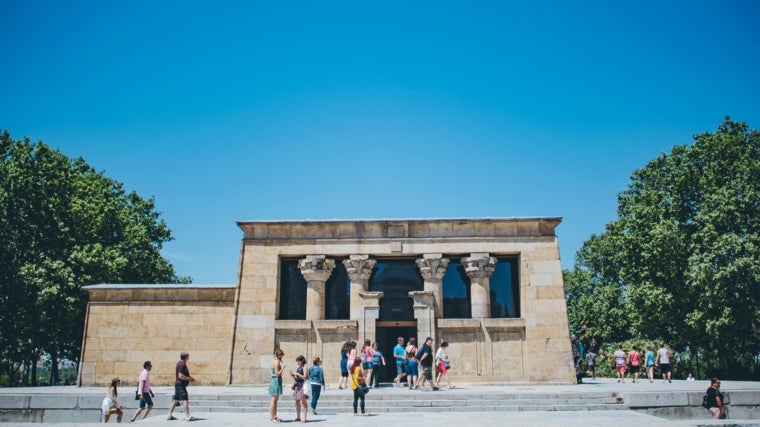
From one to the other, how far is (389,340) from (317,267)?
14.1 feet

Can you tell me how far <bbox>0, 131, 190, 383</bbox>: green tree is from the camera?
1197 inches

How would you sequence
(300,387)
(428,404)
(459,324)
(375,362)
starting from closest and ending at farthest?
(300,387) < (428,404) < (375,362) < (459,324)

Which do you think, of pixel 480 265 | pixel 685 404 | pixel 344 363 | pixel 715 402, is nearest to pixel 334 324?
pixel 344 363

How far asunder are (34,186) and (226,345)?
17.6 m

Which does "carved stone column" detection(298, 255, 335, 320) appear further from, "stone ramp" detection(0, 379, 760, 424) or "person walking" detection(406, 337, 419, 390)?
"stone ramp" detection(0, 379, 760, 424)

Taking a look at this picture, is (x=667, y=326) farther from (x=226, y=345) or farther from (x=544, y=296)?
(x=226, y=345)

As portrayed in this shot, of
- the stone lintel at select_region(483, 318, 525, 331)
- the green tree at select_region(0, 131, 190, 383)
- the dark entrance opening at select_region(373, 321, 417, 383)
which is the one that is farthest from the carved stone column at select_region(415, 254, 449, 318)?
the green tree at select_region(0, 131, 190, 383)

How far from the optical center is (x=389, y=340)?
23219 mm

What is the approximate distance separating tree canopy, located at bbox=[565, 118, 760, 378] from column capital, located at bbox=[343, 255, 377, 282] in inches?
698

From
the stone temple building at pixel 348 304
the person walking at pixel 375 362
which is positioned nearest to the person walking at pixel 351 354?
the person walking at pixel 375 362

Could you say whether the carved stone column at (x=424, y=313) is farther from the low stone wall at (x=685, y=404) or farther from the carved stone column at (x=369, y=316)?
the low stone wall at (x=685, y=404)

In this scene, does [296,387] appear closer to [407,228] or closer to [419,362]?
[419,362]

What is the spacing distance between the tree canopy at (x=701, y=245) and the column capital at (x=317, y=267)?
62.8 ft

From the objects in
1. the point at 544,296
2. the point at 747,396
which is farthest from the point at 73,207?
the point at 747,396
